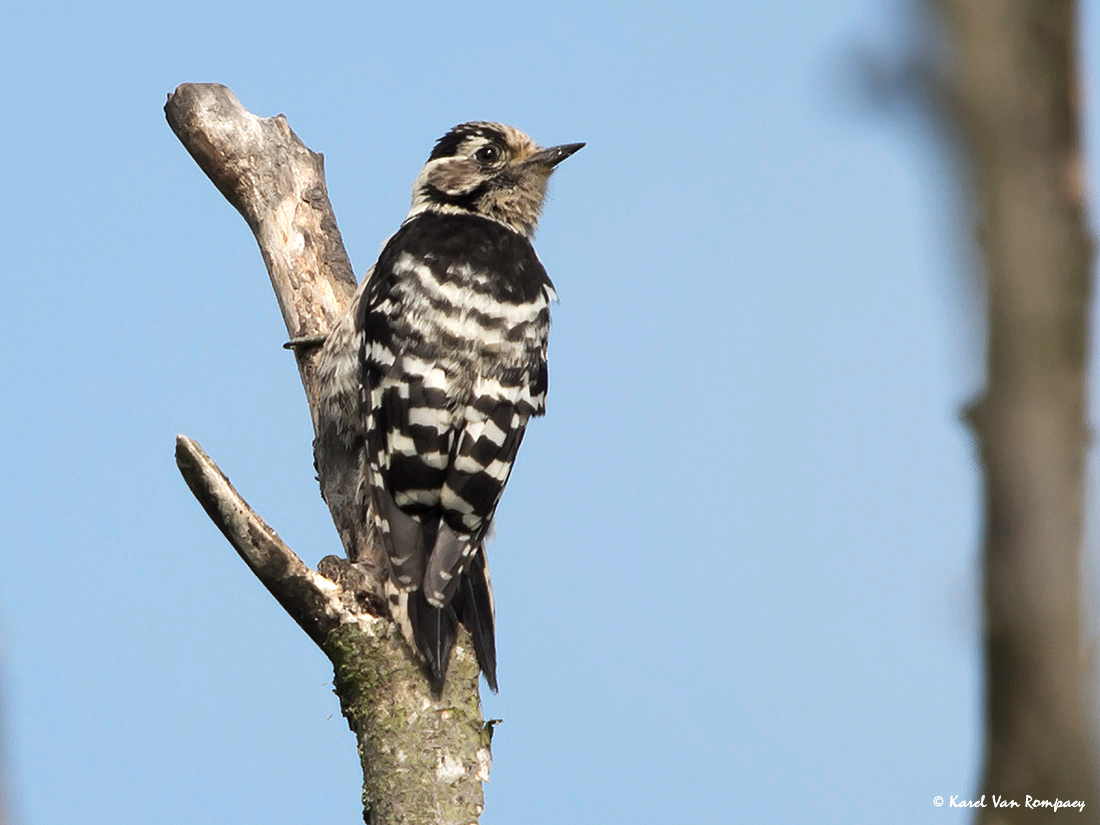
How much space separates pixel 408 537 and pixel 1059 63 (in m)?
Result: 3.88

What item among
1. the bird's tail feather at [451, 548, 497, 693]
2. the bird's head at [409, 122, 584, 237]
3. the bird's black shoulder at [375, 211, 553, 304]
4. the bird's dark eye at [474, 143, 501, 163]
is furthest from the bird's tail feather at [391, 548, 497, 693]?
the bird's dark eye at [474, 143, 501, 163]

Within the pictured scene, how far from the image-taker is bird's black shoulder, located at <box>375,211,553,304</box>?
551 cm

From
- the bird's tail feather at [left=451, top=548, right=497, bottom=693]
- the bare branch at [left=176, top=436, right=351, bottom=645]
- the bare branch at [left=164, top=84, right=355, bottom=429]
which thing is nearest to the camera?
the bare branch at [left=176, top=436, right=351, bottom=645]

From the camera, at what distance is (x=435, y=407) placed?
16.3 feet

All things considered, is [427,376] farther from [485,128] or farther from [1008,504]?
[1008,504]

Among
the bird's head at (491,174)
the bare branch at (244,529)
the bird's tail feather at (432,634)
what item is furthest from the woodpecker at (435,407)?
the bare branch at (244,529)

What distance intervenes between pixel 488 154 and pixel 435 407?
186 centimetres

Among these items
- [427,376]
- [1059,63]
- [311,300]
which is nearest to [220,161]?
[311,300]

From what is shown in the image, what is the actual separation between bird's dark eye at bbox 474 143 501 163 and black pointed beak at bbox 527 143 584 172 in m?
0.17

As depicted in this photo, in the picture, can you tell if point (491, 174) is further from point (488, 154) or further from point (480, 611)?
point (480, 611)

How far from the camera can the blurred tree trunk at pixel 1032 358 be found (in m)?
0.97

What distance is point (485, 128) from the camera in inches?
250

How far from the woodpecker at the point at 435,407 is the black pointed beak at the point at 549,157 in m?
0.46

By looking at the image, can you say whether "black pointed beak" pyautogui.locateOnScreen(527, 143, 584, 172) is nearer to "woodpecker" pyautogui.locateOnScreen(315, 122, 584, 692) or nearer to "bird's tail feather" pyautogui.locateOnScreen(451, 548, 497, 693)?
"woodpecker" pyautogui.locateOnScreen(315, 122, 584, 692)
